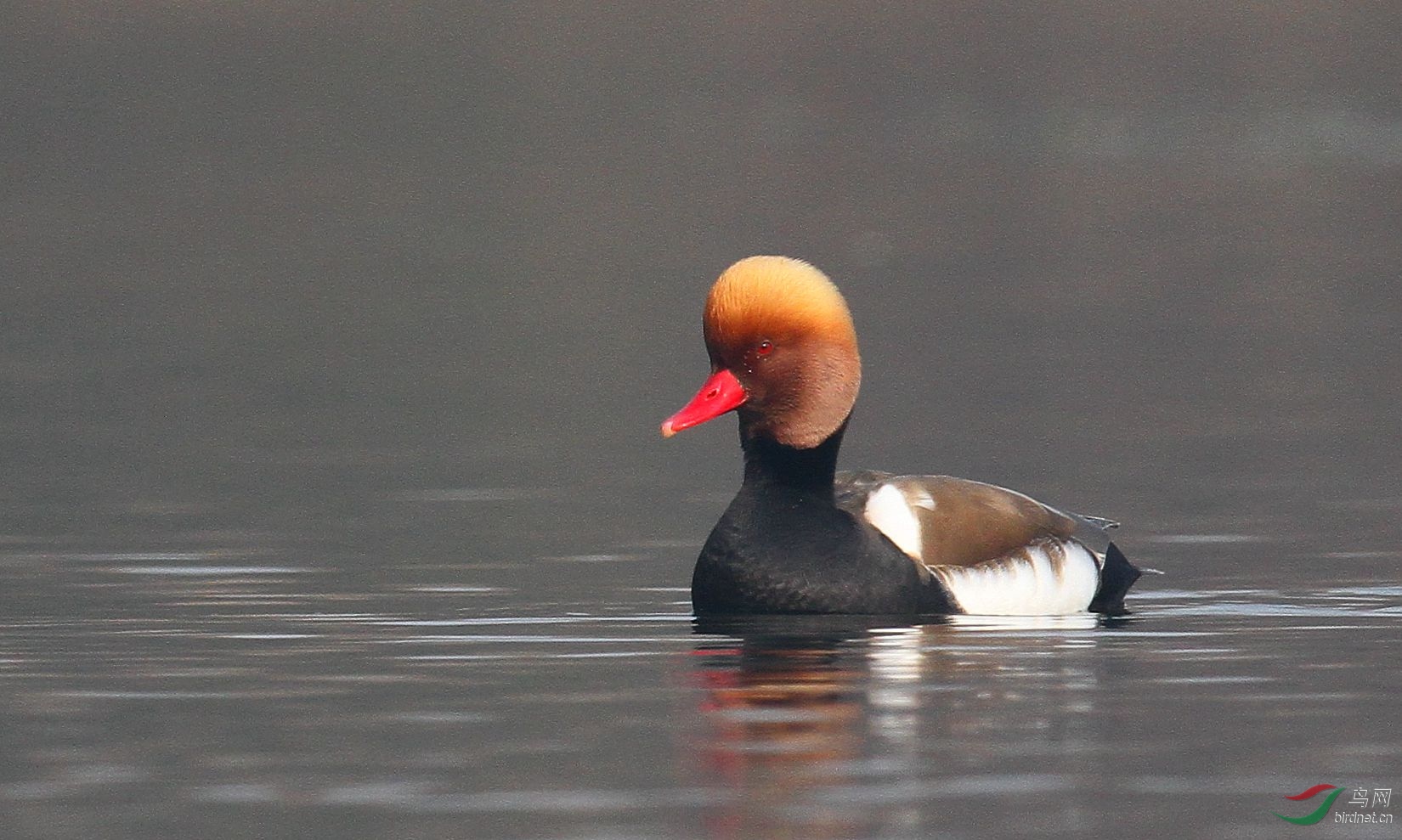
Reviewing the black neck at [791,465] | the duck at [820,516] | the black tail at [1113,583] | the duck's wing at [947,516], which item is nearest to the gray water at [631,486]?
the black tail at [1113,583]

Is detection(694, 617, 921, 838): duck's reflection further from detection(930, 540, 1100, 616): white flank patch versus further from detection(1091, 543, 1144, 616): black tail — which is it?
detection(1091, 543, 1144, 616): black tail

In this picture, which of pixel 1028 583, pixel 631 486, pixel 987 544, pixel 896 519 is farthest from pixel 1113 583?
pixel 631 486

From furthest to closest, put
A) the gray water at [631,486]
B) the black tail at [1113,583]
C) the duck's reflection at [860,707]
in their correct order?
the black tail at [1113,583] < the gray water at [631,486] < the duck's reflection at [860,707]

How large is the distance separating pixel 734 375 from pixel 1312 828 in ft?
14.0

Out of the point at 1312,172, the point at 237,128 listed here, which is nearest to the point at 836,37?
the point at 237,128

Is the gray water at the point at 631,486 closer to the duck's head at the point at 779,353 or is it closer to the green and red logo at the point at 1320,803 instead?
the green and red logo at the point at 1320,803

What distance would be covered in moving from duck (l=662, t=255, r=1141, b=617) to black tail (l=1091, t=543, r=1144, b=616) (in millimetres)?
13

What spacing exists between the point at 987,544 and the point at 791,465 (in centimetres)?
81

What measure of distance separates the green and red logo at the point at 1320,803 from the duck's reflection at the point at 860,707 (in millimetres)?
837

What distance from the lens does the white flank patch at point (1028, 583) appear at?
11.1 m

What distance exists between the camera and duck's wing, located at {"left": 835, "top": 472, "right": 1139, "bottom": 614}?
11.1m

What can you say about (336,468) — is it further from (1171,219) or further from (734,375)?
(1171,219)

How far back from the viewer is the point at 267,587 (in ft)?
38.8

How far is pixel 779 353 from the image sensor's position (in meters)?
11.2
